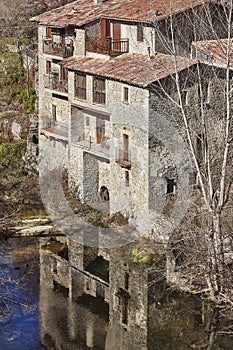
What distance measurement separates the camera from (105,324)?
2825 cm

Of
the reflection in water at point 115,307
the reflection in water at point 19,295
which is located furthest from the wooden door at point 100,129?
the reflection in water at point 19,295

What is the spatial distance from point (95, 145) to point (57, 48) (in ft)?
20.9

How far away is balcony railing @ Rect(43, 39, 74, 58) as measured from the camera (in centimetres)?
4025

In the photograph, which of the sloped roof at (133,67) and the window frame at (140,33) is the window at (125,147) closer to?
the sloped roof at (133,67)

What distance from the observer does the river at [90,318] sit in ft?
88.0

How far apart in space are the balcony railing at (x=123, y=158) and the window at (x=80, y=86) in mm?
3927

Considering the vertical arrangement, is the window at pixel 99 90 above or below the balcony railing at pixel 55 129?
above

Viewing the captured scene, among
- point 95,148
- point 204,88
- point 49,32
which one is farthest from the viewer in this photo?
point 49,32

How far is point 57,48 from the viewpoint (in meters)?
41.2

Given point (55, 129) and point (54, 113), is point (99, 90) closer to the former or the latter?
point (55, 129)

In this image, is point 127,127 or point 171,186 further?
point 171,186

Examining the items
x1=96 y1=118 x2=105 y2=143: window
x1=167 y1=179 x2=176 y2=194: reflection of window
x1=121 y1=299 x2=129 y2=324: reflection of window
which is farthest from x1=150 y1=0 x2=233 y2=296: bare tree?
x1=96 y1=118 x2=105 y2=143: window

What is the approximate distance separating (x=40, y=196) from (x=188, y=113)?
10.2m

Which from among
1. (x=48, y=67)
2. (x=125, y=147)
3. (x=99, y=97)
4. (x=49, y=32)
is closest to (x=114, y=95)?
(x=99, y=97)
